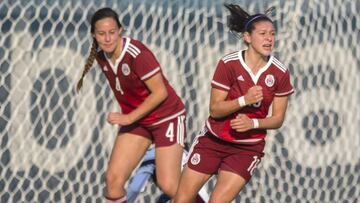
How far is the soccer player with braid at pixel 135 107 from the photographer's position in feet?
20.5

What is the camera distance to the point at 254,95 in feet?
19.1

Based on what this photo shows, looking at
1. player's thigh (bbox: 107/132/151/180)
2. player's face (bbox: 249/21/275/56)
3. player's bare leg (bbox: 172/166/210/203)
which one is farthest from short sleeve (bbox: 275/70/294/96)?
player's thigh (bbox: 107/132/151/180)

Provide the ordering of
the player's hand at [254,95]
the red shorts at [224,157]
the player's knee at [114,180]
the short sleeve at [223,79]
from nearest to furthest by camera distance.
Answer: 1. the player's hand at [254,95]
2. the short sleeve at [223,79]
3. the red shorts at [224,157]
4. the player's knee at [114,180]

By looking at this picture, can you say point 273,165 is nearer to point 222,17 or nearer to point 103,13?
point 222,17

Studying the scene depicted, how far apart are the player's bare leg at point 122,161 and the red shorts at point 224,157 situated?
368mm

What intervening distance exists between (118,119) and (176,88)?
1583mm

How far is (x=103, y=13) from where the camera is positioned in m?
6.26

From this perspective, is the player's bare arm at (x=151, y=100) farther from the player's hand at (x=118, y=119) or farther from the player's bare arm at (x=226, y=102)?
the player's bare arm at (x=226, y=102)

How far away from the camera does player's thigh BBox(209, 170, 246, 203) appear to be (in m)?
6.16

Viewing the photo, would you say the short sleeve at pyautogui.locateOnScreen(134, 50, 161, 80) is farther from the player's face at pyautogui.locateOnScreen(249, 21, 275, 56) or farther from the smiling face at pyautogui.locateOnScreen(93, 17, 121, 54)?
the player's face at pyautogui.locateOnScreen(249, 21, 275, 56)

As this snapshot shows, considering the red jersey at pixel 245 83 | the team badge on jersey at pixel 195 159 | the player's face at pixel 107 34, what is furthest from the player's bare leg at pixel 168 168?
the player's face at pixel 107 34

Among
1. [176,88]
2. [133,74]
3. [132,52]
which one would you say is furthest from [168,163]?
[176,88]

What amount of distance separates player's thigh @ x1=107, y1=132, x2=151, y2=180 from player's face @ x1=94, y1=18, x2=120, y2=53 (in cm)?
58

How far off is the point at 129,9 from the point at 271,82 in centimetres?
172
